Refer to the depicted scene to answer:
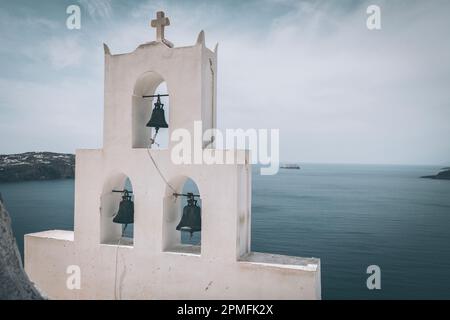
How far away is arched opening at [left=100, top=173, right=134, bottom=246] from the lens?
7.32m

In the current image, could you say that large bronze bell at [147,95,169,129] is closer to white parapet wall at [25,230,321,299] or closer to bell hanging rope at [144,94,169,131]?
bell hanging rope at [144,94,169,131]

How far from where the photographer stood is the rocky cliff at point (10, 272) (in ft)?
11.6

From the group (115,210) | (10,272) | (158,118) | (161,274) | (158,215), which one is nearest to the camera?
(10,272)

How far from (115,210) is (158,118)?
2063 mm

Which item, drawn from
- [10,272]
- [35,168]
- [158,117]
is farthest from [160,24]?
[35,168]

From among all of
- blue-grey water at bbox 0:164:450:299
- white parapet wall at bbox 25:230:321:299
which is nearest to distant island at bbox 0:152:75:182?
blue-grey water at bbox 0:164:450:299

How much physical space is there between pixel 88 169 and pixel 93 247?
58.6 inches

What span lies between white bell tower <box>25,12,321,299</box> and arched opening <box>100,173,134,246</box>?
0.02 meters

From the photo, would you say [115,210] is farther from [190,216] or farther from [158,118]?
[158,118]

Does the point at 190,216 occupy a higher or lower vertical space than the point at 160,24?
lower

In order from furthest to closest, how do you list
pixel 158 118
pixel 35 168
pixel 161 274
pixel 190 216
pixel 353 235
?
1. pixel 35 168
2. pixel 353 235
3. pixel 158 118
4. pixel 190 216
5. pixel 161 274

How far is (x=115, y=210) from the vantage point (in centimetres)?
766

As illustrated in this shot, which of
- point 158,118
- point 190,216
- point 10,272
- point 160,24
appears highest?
point 160,24
